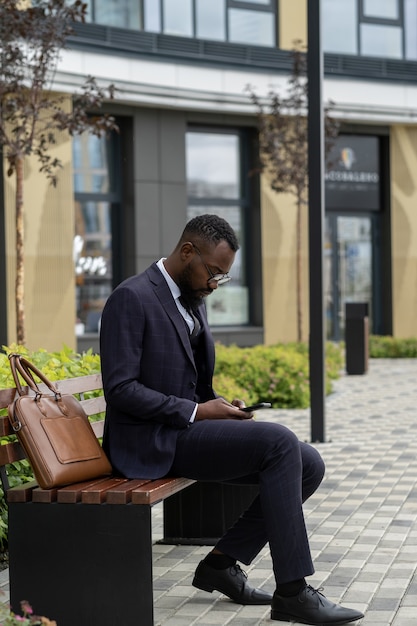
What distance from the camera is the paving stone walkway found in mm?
4867

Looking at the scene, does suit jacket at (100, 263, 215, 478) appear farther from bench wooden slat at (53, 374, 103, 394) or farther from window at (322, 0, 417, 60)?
window at (322, 0, 417, 60)

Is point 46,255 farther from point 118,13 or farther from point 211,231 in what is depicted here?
point 211,231

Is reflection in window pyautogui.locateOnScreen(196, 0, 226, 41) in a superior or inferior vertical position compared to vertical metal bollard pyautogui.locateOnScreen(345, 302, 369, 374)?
superior

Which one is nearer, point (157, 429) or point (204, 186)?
point (157, 429)

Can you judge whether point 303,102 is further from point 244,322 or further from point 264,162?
point 244,322

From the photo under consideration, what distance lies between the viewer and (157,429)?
15.2ft

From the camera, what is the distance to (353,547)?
19.9ft

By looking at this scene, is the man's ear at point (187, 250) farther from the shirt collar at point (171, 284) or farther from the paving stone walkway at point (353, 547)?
the paving stone walkway at point (353, 547)

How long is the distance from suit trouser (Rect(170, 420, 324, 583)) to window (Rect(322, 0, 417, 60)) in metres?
21.4

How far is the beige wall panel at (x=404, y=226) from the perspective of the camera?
2662 centimetres

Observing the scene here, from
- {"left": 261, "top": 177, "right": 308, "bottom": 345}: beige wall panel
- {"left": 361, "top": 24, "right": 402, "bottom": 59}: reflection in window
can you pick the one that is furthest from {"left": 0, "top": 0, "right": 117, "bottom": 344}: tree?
{"left": 361, "top": 24, "right": 402, "bottom": 59}: reflection in window

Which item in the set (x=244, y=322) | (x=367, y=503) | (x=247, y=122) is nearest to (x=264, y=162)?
(x=247, y=122)

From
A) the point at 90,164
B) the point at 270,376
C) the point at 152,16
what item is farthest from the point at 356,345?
the point at 152,16

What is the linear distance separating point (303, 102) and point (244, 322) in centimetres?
474
